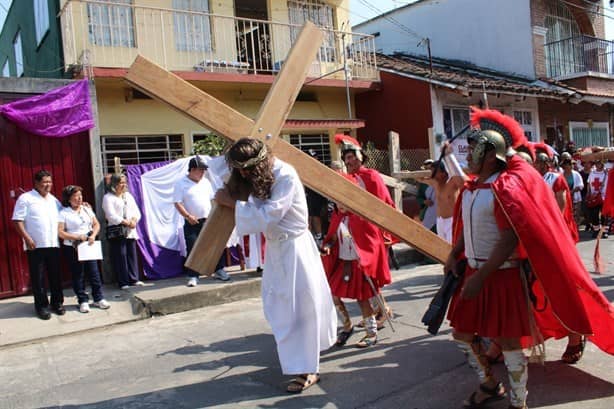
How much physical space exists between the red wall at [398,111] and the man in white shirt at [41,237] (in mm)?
9787

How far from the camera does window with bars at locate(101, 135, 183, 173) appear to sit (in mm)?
10938

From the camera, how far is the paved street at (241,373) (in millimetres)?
3793

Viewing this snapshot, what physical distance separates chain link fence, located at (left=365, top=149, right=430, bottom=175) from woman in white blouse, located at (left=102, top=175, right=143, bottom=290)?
18.0 ft

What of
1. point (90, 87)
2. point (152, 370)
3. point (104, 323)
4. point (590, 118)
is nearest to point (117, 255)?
point (104, 323)

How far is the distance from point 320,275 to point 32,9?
12126mm

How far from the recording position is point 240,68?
12219 mm

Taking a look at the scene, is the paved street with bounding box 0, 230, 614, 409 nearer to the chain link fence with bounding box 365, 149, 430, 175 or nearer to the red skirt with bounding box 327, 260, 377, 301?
the red skirt with bounding box 327, 260, 377, 301

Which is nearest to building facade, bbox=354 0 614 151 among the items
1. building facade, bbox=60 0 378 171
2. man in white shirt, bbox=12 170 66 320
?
Answer: building facade, bbox=60 0 378 171

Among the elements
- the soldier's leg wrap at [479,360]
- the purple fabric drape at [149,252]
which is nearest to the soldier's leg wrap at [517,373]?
the soldier's leg wrap at [479,360]

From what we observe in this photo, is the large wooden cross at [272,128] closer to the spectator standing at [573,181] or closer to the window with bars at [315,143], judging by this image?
the spectator standing at [573,181]

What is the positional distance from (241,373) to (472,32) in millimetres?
17335

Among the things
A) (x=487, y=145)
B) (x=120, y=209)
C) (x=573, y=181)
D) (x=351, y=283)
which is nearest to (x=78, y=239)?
(x=120, y=209)

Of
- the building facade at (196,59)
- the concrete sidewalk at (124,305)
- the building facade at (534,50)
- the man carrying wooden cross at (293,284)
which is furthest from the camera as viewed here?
the building facade at (534,50)

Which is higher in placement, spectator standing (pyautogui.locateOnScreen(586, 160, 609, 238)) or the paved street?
spectator standing (pyautogui.locateOnScreen(586, 160, 609, 238))
